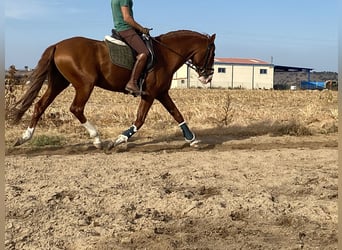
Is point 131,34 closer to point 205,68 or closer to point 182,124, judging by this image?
point 205,68

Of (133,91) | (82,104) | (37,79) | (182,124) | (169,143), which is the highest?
(37,79)

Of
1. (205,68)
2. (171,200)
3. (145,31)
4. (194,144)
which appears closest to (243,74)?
(205,68)

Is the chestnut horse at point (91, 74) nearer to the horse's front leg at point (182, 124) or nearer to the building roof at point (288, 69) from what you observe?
the horse's front leg at point (182, 124)

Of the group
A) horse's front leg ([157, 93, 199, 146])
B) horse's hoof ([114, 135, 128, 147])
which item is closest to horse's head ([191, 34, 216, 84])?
horse's front leg ([157, 93, 199, 146])

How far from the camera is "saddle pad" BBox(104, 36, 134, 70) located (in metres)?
8.13

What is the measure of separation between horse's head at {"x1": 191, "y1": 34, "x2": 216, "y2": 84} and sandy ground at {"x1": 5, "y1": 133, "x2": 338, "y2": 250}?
1945mm

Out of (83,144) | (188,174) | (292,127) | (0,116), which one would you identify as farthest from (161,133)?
(0,116)

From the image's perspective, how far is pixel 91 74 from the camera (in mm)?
8031

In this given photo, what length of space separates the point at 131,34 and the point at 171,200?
157 inches

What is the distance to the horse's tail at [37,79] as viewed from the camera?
8.11 metres

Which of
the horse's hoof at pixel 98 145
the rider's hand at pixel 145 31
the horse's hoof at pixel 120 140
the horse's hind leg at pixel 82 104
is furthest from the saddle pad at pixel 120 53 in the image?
the horse's hoof at pixel 98 145

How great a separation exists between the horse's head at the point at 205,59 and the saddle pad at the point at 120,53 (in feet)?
4.99

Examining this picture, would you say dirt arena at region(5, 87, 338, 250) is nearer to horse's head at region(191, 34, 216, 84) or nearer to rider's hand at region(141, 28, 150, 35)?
horse's head at region(191, 34, 216, 84)

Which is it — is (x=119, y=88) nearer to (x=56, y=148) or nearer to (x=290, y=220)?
(x=56, y=148)
